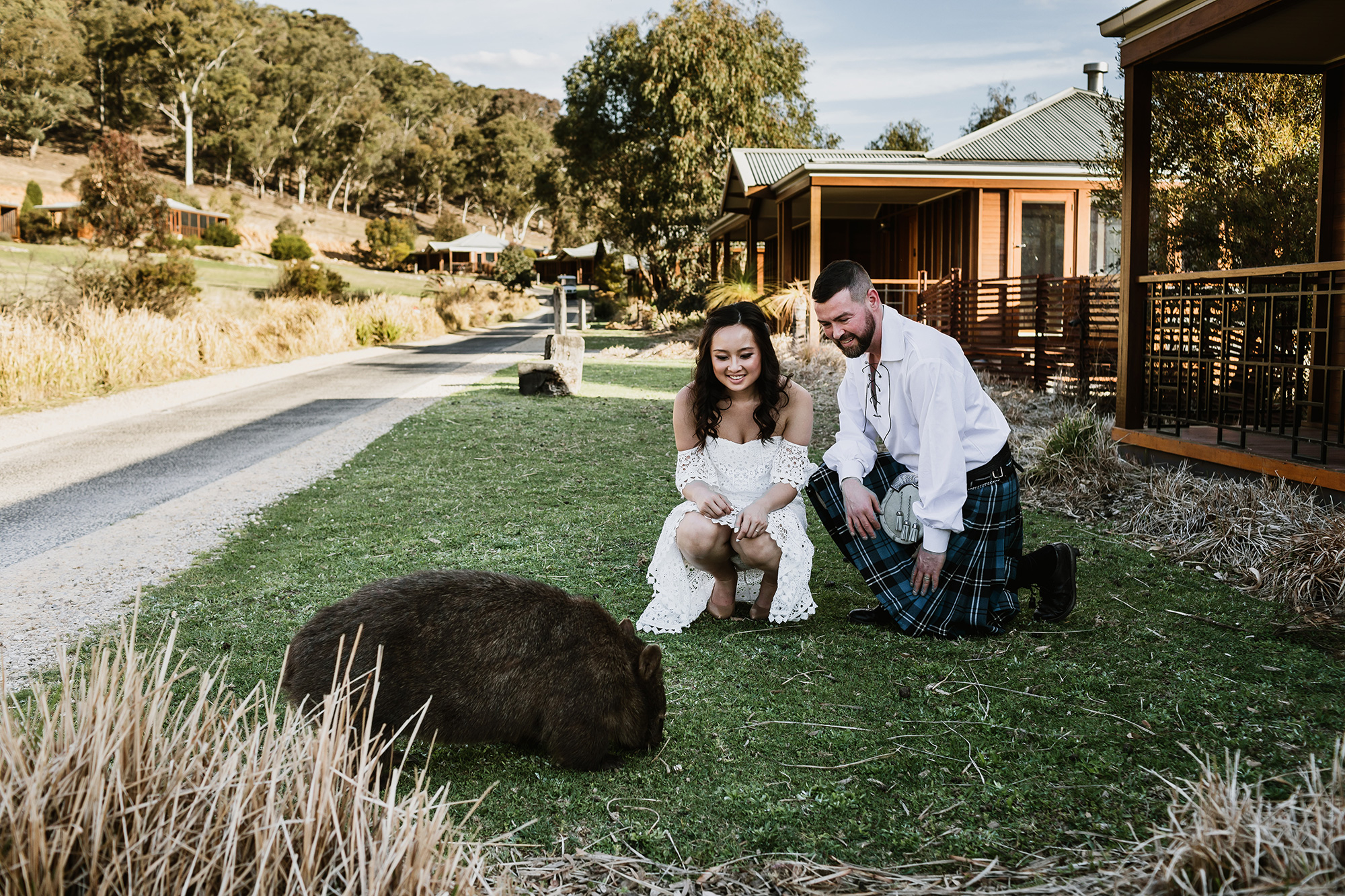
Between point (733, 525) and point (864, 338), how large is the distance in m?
0.93

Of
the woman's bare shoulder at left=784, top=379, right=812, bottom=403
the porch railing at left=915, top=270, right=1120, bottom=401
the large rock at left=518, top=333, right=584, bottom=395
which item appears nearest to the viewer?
the woman's bare shoulder at left=784, top=379, right=812, bottom=403

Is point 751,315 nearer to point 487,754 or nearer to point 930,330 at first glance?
point 930,330

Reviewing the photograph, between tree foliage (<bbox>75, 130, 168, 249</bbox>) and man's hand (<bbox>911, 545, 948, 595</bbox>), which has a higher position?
tree foliage (<bbox>75, 130, 168, 249</bbox>)

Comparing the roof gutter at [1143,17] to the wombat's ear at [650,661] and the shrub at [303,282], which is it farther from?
the shrub at [303,282]

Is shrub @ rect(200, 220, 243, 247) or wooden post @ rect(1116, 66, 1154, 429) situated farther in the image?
shrub @ rect(200, 220, 243, 247)

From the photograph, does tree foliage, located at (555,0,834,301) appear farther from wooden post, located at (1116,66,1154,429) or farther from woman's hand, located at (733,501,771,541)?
woman's hand, located at (733,501,771,541)

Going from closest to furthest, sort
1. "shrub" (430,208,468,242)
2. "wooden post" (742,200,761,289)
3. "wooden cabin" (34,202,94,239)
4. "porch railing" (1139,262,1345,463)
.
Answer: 1. "porch railing" (1139,262,1345,463)
2. "wooden post" (742,200,761,289)
3. "wooden cabin" (34,202,94,239)
4. "shrub" (430,208,468,242)

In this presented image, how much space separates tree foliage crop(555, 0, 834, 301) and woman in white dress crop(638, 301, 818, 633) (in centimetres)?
3024

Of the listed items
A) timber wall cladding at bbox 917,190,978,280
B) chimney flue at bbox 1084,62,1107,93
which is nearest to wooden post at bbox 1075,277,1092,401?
timber wall cladding at bbox 917,190,978,280

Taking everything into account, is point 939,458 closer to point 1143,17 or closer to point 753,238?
point 1143,17

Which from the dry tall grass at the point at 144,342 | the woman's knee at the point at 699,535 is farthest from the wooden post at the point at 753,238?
the woman's knee at the point at 699,535

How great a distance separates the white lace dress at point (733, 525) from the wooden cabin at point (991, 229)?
734 cm

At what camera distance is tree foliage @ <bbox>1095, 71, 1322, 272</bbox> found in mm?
9266

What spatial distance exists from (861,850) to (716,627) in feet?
6.00
